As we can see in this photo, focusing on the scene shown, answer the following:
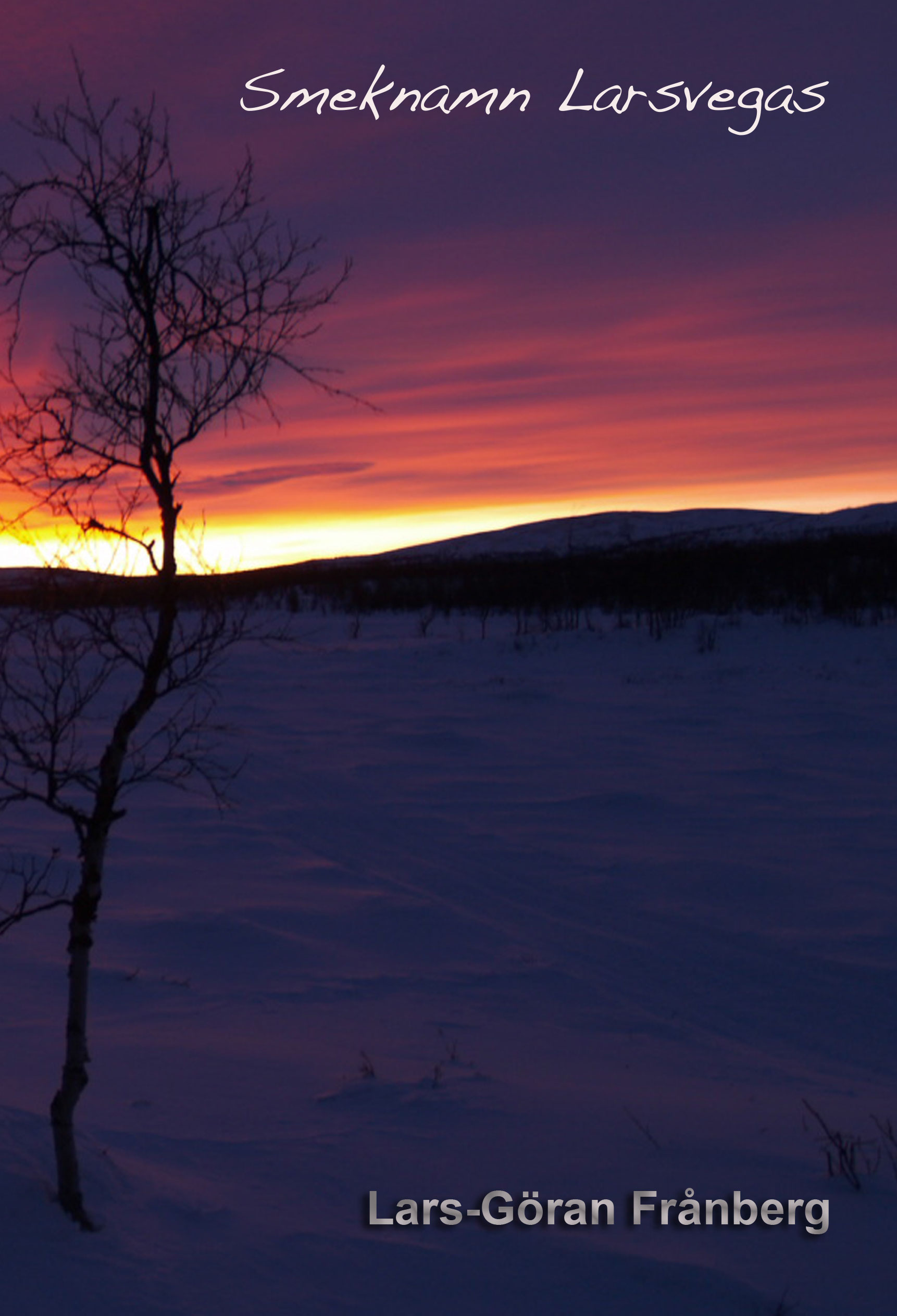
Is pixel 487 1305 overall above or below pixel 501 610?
below

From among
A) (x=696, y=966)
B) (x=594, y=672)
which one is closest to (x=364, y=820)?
(x=696, y=966)

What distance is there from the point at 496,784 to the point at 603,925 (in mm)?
3664

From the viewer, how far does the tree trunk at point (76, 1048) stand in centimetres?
298

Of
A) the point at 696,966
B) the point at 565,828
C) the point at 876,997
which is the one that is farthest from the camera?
the point at 565,828

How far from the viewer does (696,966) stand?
610 cm

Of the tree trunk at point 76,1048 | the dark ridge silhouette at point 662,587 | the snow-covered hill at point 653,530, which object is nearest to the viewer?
the tree trunk at point 76,1048

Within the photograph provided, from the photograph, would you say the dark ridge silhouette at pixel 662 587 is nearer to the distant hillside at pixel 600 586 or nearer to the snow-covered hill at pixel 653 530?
the distant hillside at pixel 600 586

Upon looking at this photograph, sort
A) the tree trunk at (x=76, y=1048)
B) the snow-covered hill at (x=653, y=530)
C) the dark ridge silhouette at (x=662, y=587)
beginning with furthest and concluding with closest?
the snow-covered hill at (x=653, y=530)
the dark ridge silhouette at (x=662, y=587)
the tree trunk at (x=76, y=1048)

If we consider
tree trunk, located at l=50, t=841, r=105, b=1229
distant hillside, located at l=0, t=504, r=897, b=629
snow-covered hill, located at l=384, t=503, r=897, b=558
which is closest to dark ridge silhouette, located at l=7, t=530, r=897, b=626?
distant hillside, located at l=0, t=504, r=897, b=629

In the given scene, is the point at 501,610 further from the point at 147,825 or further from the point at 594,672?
the point at 147,825

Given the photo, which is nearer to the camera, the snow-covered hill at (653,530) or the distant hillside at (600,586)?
the distant hillside at (600,586)

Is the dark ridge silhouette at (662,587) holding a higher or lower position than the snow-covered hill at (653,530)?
lower

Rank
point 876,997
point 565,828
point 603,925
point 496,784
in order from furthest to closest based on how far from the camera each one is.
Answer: point 496,784 → point 565,828 → point 603,925 → point 876,997

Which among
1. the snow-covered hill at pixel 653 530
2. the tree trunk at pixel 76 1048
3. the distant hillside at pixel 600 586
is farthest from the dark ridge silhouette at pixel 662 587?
the snow-covered hill at pixel 653 530
